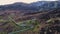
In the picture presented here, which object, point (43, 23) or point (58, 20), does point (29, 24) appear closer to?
point (43, 23)

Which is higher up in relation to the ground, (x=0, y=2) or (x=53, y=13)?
(x=53, y=13)

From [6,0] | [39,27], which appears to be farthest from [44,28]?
[6,0]

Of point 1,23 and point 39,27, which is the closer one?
point 39,27

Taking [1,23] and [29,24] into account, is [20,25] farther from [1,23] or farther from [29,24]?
[1,23]

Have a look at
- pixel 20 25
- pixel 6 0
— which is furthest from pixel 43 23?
pixel 6 0

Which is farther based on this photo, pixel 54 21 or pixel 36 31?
pixel 54 21

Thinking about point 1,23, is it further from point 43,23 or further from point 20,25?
point 43,23

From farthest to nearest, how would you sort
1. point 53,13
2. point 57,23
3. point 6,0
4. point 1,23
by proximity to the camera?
point 6,0
point 53,13
point 1,23
point 57,23

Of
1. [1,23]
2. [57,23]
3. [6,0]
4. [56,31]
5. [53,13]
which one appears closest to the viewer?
[56,31]
